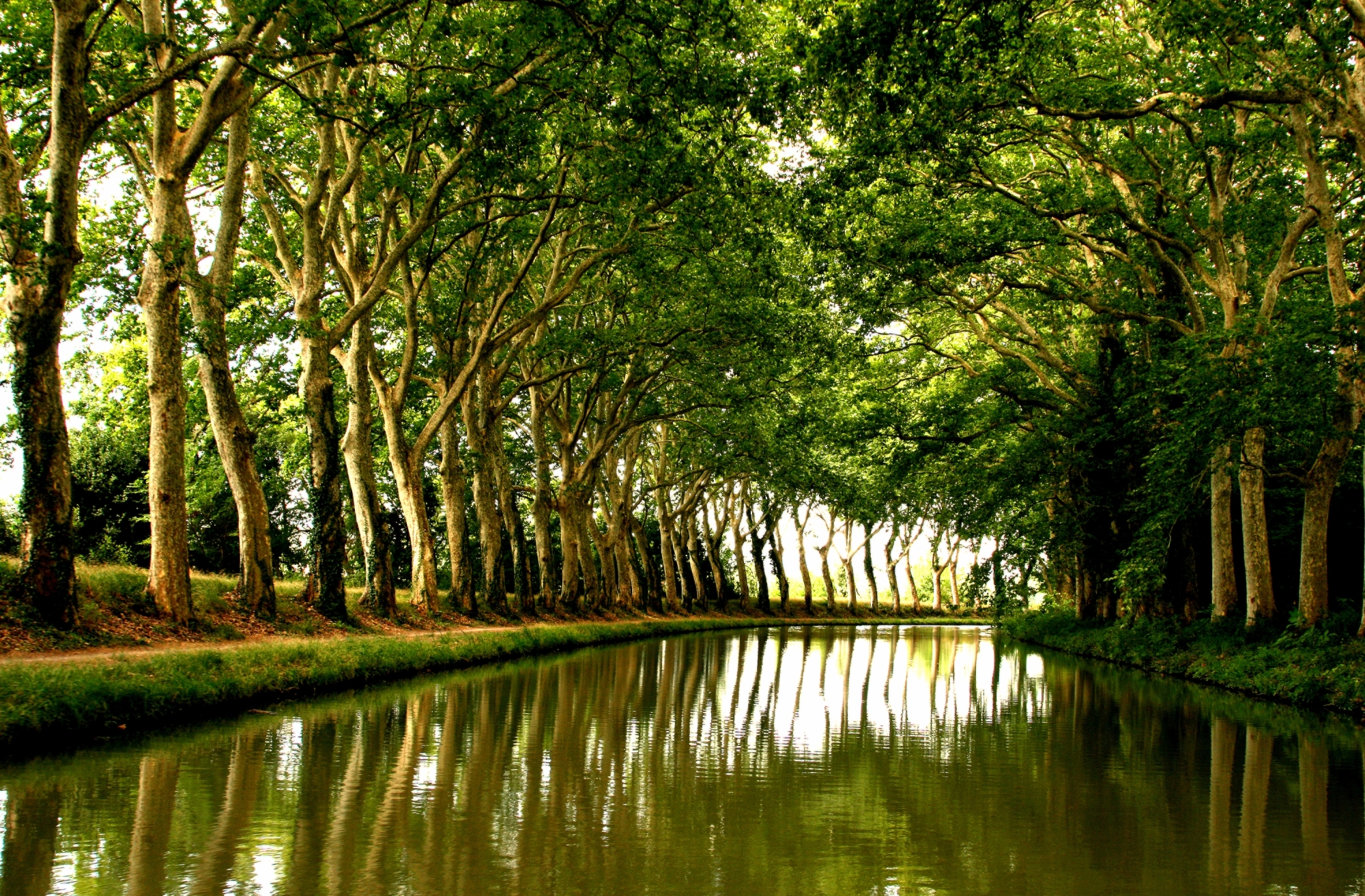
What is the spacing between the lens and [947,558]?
69.8 metres

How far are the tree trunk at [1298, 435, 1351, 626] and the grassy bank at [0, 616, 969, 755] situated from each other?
601 inches

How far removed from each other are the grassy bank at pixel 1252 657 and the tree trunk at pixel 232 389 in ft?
55.7

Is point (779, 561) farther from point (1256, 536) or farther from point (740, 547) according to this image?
point (1256, 536)

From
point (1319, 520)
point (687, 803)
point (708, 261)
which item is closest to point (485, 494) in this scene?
point (708, 261)

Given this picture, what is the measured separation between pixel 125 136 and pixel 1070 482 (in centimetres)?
2451

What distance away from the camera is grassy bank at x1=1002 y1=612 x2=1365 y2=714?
14.7 metres

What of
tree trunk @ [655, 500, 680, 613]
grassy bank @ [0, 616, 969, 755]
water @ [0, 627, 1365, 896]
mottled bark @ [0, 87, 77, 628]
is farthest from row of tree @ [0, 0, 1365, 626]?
tree trunk @ [655, 500, 680, 613]

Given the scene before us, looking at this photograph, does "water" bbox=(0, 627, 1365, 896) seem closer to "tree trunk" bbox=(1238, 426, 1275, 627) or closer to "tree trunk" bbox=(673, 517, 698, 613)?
"tree trunk" bbox=(1238, 426, 1275, 627)

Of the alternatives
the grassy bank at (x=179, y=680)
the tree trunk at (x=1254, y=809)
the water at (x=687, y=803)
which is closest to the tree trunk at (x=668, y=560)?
the grassy bank at (x=179, y=680)

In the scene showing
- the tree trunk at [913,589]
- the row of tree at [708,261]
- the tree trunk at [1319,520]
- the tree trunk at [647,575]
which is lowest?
the tree trunk at [913,589]

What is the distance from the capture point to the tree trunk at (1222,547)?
785 inches

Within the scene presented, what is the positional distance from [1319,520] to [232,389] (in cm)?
1895

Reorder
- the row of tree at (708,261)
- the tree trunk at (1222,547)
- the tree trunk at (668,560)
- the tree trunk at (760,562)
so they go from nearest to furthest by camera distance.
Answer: the row of tree at (708,261) < the tree trunk at (1222,547) < the tree trunk at (668,560) < the tree trunk at (760,562)

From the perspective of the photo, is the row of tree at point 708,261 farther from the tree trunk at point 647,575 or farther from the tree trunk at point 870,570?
the tree trunk at point 870,570
